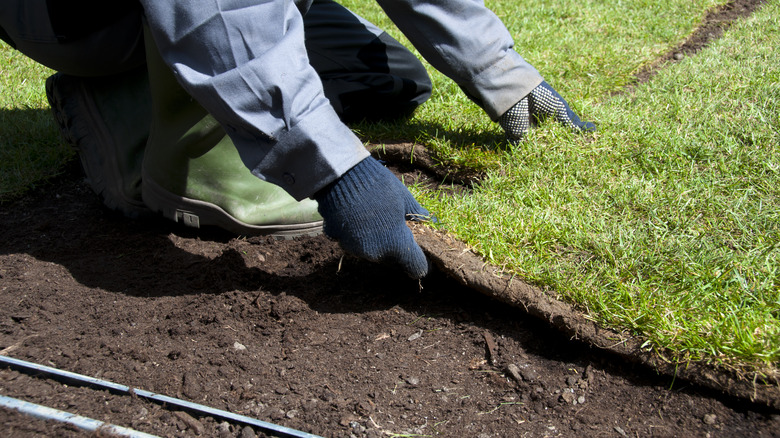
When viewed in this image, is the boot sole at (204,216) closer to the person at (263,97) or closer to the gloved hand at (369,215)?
the person at (263,97)

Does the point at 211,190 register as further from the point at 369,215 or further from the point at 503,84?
the point at 503,84

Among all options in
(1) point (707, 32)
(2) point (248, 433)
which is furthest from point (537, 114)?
(1) point (707, 32)

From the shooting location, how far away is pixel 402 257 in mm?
1824

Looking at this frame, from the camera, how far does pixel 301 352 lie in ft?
5.99

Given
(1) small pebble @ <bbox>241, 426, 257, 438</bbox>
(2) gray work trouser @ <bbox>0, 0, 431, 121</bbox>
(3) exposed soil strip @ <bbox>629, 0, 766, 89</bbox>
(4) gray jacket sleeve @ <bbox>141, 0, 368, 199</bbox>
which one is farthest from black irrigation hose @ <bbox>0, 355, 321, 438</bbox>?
(3) exposed soil strip @ <bbox>629, 0, 766, 89</bbox>

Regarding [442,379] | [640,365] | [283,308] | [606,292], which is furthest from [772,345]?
[283,308]

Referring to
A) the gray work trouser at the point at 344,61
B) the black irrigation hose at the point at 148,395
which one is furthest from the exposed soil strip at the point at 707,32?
the black irrigation hose at the point at 148,395

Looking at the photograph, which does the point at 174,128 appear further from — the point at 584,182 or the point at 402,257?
the point at 584,182

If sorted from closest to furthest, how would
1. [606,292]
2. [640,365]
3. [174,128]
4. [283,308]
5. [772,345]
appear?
[772,345] → [640,365] → [606,292] → [283,308] → [174,128]

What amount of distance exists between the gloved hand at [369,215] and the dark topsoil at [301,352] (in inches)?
10.5

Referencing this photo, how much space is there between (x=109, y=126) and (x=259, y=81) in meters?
1.31

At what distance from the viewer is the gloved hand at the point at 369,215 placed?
1.74m

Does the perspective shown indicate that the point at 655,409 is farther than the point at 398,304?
No

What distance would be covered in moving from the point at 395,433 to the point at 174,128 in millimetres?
1386
